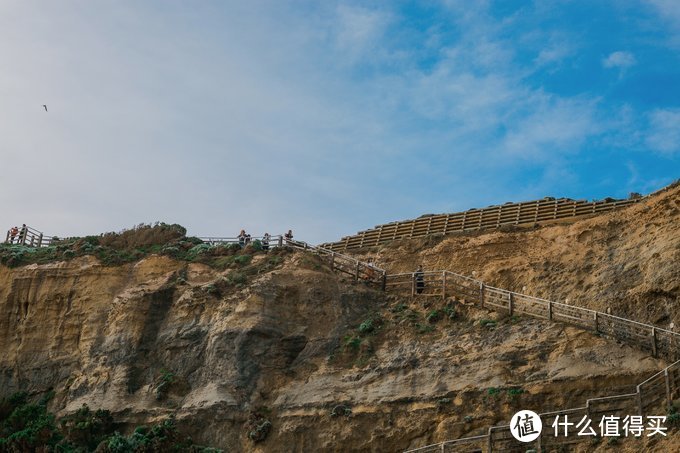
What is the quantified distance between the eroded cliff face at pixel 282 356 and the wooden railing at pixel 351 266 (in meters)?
0.59

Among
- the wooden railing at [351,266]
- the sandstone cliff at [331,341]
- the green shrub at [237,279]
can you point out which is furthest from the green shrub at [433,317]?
the green shrub at [237,279]

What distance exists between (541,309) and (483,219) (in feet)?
34.4

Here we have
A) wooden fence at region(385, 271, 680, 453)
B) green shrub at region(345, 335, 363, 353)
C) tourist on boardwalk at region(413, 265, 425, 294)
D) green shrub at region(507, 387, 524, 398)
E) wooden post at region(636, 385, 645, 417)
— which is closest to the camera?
wooden post at region(636, 385, 645, 417)

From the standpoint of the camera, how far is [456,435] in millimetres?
25328

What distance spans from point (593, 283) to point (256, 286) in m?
11.1

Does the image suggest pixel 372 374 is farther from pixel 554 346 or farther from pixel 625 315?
pixel 625 315

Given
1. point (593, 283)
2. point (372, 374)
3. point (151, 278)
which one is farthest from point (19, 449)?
point (593, 283)

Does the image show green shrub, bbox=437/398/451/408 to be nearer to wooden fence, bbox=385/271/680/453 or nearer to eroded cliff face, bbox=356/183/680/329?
wooden fence, bbox=385/271/680/453

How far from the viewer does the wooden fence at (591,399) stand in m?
22.5

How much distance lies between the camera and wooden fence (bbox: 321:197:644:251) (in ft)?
118

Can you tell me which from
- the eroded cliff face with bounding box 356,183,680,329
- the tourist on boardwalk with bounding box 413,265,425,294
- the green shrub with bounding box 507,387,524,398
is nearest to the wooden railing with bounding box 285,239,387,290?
the tourist on boardwalk with bounding box 413,265,425,294

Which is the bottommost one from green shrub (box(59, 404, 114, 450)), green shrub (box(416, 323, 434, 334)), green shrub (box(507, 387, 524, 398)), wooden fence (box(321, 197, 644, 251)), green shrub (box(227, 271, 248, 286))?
green shrub (box(59, 404, 114, 450))

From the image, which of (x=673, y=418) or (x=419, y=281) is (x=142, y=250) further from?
(x=673, y=418)

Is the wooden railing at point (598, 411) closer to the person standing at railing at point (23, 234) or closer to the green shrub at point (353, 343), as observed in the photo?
the green shrub at point (353, 343)
